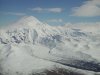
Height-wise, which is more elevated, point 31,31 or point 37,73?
point 31,31

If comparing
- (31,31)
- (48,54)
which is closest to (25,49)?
(48,54)

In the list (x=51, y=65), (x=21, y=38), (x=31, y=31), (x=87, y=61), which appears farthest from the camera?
(x=31, y=31)

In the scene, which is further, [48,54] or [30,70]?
[48,54]

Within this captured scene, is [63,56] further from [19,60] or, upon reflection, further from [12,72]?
[12,72]

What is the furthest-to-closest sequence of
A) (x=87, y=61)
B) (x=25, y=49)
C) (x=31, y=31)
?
(x=31, y=31), (x=25, y=49), (x=87, y=61)

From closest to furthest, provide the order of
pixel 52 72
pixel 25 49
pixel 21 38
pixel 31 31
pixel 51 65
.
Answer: pixel 52 72
pixel 51 65
pixel 25 49
pixel 21 38
pixel 31 31

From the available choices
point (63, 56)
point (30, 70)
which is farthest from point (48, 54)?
point (30, 70)

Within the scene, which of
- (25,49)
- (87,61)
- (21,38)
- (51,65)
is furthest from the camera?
(21,38)

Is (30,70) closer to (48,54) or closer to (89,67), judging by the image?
(89,67)

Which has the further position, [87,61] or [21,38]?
[21,38]
